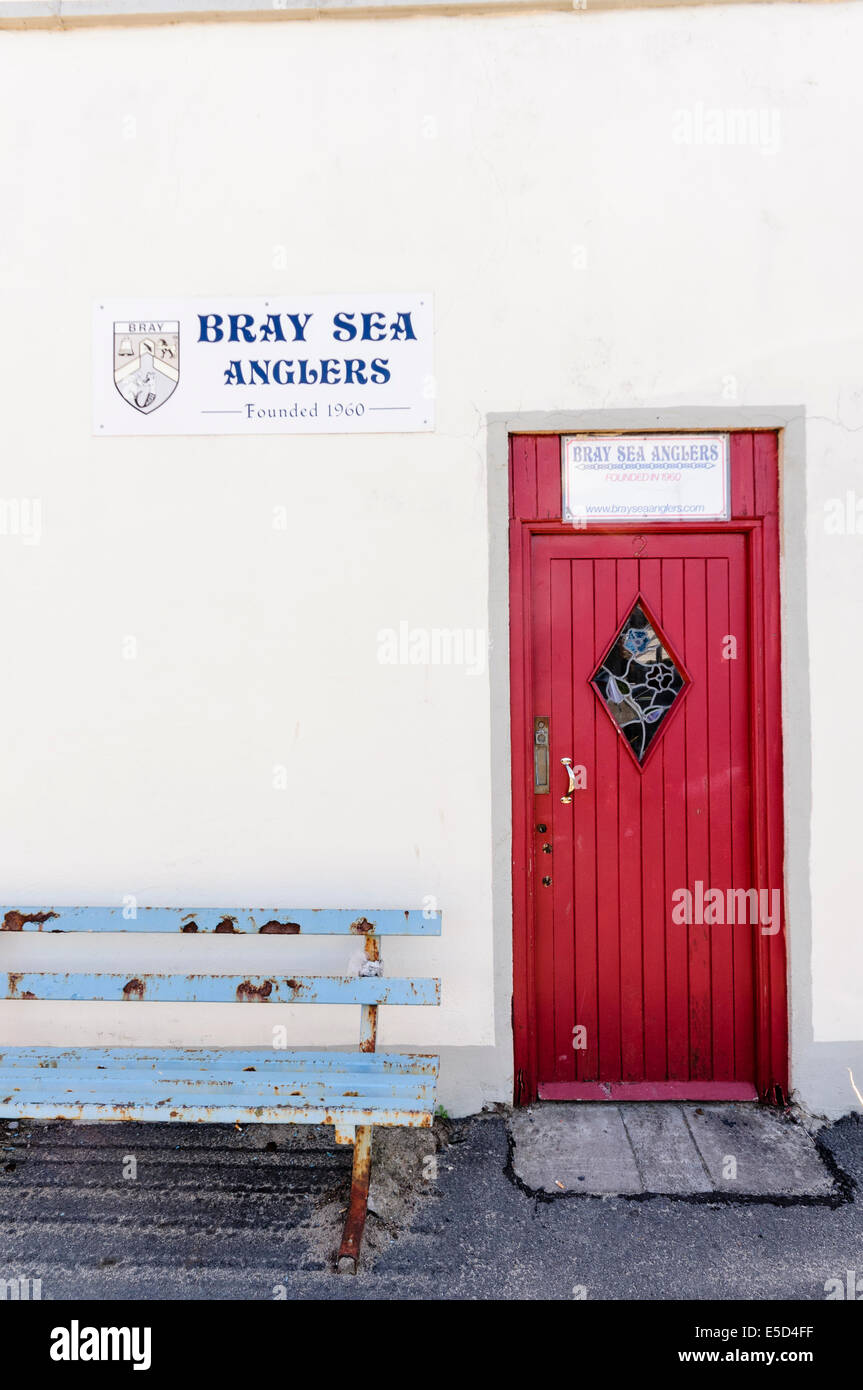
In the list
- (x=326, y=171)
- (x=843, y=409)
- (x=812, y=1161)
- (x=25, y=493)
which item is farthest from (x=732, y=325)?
(x=812, y=1161)

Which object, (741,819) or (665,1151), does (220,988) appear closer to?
(665,1151)

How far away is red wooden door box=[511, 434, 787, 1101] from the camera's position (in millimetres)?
3152

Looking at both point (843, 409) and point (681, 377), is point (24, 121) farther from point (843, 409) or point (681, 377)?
point (843, 409)

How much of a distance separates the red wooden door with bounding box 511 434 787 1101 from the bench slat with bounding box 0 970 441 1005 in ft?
2.18

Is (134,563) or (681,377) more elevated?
(681,377)

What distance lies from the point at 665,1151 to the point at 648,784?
1.39 meters

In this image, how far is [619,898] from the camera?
3180 mm

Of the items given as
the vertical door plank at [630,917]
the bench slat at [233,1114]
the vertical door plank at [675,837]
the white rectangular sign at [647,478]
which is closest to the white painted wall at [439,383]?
the white rectangular sign at [647,478]

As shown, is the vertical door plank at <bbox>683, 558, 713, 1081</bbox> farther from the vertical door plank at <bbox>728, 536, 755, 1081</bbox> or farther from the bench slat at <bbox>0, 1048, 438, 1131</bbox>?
the bench slat at <bbox>0, 1048, 438, 1131</bbox>

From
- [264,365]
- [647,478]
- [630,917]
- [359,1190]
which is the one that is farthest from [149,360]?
[359,1190]

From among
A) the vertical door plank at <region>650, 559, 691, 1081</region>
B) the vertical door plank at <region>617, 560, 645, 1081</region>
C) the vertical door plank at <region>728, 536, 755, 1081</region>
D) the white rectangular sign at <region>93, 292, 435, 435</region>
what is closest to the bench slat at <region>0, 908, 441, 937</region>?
the vertical door plank at <region>617, 560, 645, 1081</region>

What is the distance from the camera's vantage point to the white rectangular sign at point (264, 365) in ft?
10.2

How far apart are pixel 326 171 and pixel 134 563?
1.82 m

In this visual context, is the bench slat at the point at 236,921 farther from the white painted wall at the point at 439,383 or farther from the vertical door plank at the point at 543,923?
the vertical door plank at the point at 543,923
